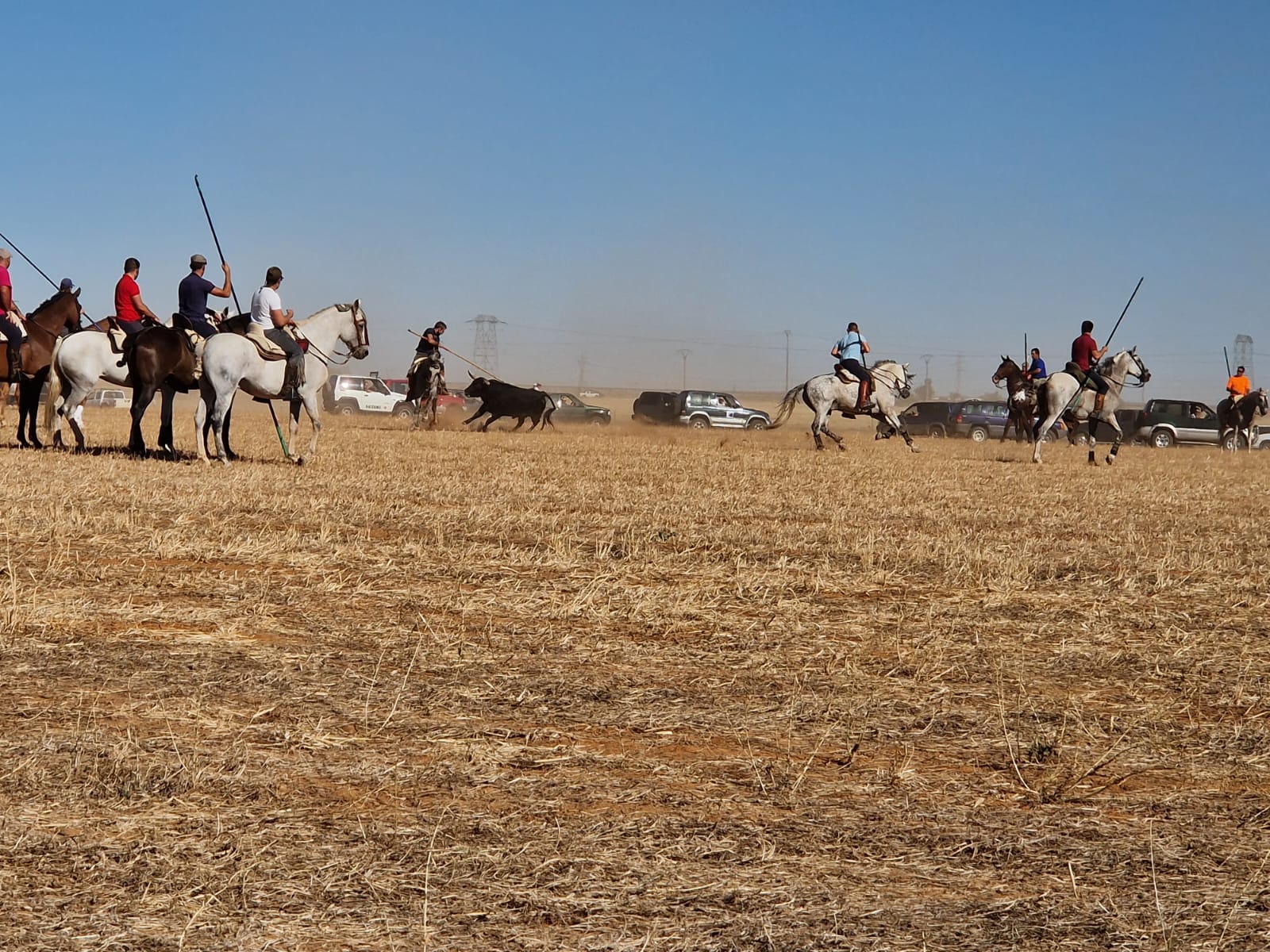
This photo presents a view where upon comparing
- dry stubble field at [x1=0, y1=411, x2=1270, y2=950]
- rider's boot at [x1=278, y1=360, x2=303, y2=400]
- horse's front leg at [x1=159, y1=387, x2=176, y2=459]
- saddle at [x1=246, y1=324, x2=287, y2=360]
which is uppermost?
saddle at [x1=246, y1=324, x2=287, y2=360]

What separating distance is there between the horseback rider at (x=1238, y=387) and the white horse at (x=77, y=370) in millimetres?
32400

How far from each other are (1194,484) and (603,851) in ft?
62.6

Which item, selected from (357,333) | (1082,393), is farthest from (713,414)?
(357,333)

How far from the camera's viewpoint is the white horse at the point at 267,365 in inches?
695

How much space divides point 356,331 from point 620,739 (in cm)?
1461

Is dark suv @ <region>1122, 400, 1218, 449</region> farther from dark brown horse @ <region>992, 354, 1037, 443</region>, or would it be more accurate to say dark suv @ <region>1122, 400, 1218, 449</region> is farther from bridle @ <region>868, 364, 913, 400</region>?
bridle @ <region>868, 364, 913, 400</region>

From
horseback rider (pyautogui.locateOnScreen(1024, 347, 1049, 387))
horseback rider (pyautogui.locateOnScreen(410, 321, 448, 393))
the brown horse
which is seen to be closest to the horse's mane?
the brown horse

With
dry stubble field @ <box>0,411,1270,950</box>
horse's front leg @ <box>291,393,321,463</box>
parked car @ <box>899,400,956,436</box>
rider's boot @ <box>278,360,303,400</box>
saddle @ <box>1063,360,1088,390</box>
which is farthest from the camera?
parked car @ <box>899,400,956,436</box>

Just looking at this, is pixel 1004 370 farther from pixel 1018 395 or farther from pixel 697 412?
pixel 697 412

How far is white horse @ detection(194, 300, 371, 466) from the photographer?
1764 centimetres

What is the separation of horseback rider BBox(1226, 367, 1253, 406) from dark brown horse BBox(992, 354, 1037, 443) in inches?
232

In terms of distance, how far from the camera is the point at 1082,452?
3400cm

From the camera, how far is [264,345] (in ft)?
58.5

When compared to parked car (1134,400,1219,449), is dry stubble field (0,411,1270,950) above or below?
below
